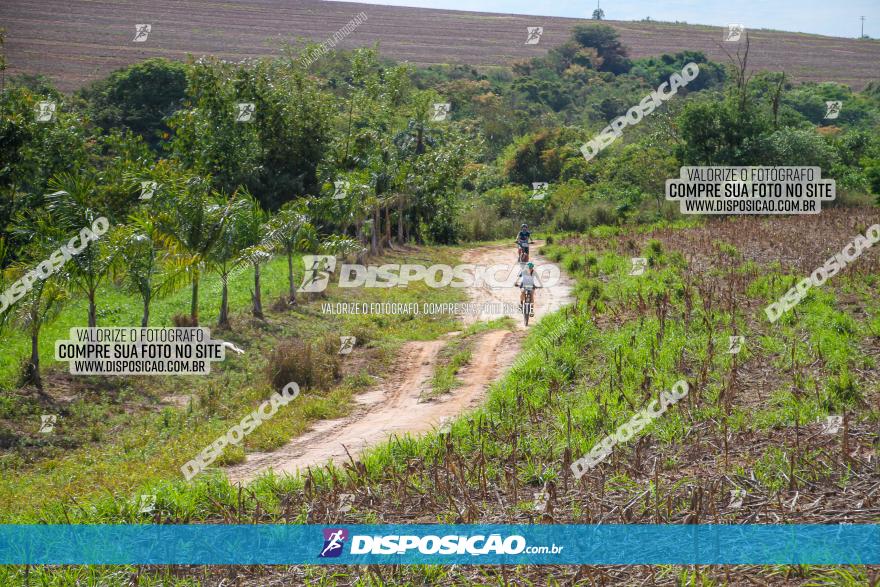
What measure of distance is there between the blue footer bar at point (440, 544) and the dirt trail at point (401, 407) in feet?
7.07

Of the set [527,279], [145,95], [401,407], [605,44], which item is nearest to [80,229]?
[401,407]

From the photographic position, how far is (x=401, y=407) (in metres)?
13.4

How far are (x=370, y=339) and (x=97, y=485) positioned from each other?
8622mm

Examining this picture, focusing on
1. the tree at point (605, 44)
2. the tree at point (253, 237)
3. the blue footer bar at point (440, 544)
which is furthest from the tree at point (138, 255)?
the tree at point (605, 44)

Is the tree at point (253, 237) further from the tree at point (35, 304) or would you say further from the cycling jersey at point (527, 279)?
the cycling jersey at point (527, 279)

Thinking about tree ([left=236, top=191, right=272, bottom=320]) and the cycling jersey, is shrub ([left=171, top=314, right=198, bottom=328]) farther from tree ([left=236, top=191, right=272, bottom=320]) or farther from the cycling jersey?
the cycling jersey

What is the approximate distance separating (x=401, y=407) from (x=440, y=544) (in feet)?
20.6

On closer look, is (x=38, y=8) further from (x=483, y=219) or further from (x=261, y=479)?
(x=261, y=479)

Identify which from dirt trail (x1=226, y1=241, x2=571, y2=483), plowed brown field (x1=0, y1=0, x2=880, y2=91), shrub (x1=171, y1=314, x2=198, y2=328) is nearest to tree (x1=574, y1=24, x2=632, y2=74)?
plowed brown field (x1=0, y1=0, x2=880, y2=91)

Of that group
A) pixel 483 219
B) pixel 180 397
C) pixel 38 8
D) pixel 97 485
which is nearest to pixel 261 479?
pixel 97 485

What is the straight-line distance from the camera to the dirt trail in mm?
11070

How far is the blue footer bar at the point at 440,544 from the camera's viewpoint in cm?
666

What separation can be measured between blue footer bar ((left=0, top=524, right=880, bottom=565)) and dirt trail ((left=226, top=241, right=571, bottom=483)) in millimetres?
2156

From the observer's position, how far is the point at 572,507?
7781mm
